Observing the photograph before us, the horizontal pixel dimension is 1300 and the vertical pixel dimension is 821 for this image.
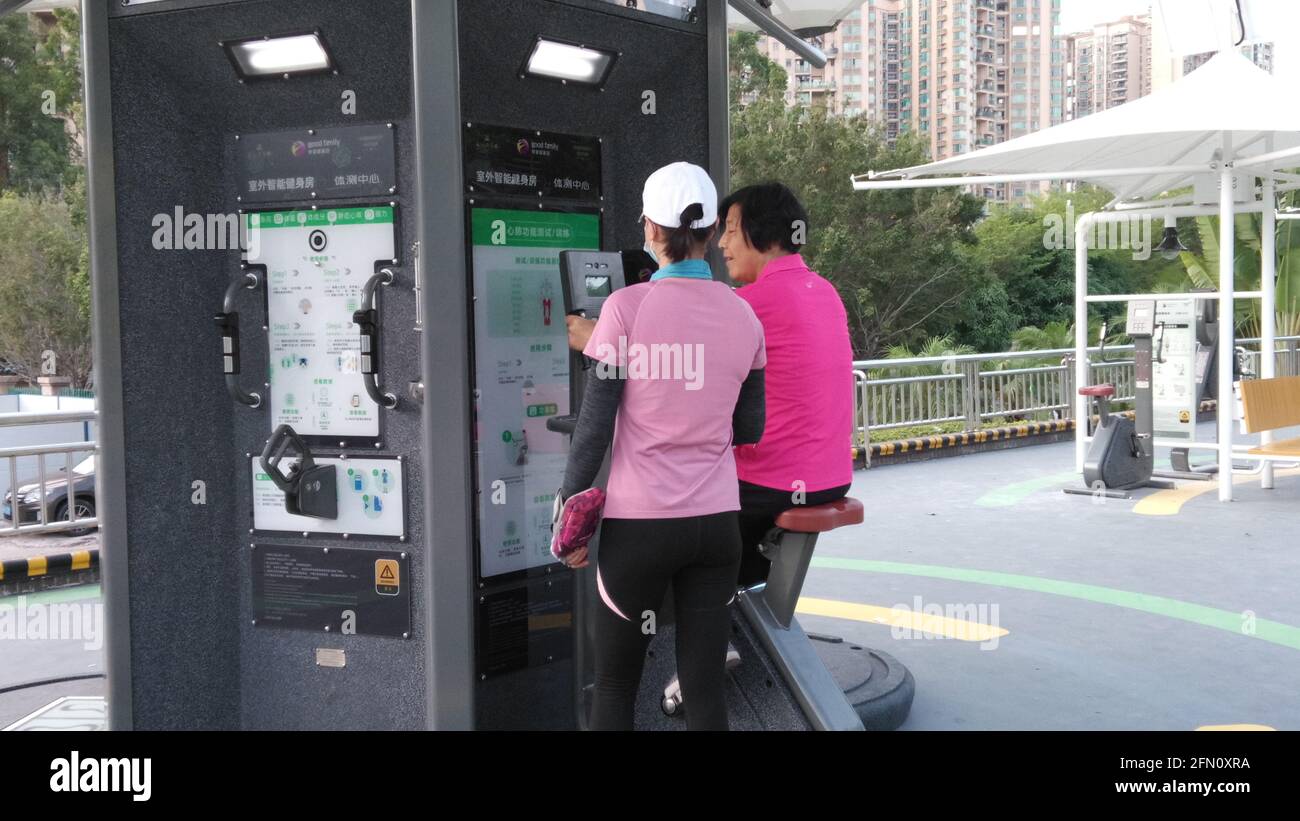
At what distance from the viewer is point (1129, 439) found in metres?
9.97

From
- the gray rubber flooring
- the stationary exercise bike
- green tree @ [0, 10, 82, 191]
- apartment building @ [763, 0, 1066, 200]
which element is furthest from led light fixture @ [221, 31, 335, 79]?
apartment building @ [763, 0, 1066, 200]

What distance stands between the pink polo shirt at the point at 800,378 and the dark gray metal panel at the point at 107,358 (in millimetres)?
2042

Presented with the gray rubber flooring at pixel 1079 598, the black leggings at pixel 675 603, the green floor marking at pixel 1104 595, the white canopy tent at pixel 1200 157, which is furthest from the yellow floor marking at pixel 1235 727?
the white canopy tent at pixel 1200 157

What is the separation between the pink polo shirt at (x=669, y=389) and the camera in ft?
10.2

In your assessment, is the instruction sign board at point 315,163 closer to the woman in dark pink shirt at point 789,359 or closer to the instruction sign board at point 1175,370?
the woman in dark pink shirt at point 789,359

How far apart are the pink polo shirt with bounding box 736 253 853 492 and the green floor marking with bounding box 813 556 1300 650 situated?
305 cm

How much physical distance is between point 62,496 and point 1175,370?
29.4ft

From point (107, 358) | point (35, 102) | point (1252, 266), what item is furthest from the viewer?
A: point (35, 102)

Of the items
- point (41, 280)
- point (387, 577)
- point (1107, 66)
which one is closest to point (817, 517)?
point (387, 577)

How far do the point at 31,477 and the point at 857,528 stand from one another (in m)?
5.78

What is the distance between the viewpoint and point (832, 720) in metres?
3.84

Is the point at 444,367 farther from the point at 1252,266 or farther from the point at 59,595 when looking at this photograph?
the point at 1252,266

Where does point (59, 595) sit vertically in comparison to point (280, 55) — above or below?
below

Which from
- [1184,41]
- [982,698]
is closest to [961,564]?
[982,698]
